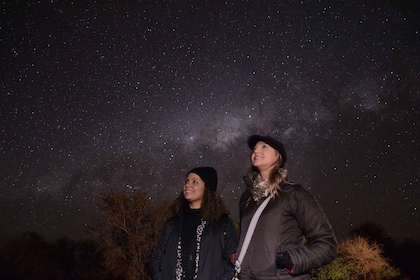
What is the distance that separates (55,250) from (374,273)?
110 ft

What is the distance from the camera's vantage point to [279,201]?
3396mm

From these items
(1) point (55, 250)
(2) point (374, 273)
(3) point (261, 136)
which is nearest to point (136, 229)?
(1) point (55, 250)

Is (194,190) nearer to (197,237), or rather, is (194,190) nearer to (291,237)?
(197,237)

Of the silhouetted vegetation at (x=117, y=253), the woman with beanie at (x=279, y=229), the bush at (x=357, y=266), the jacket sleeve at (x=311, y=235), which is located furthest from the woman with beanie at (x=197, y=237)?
the bush at (x=357, y=266)

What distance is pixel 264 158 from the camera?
3.74 metres

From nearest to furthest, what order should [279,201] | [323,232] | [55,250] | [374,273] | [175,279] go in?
[323,232] → [279,201] → [175,279] → [374,273] → [55,250]

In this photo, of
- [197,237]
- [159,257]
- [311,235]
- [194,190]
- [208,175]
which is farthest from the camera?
[208,175]

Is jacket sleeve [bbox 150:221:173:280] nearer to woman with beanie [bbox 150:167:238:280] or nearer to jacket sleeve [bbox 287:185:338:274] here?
woman with beanie [bbox 150:167:238:280]

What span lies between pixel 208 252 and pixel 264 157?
56.7 inches

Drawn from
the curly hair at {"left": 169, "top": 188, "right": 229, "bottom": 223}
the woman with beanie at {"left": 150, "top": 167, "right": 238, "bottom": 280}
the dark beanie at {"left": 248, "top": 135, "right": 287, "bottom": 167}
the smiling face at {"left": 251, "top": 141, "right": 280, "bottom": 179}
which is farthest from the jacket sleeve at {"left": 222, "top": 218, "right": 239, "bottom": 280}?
the dark beanie at {"left": 248, "top": 135, "right": 287, "bottom": 167}

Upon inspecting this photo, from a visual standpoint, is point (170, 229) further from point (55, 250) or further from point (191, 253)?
point (55, 250)

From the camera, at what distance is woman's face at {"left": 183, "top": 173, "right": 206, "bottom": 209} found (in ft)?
15.4

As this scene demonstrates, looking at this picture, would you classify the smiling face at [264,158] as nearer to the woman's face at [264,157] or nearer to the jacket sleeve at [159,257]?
the woman's face at [264,157]

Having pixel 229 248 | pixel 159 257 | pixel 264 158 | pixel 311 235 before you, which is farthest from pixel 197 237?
pixel 311 235
